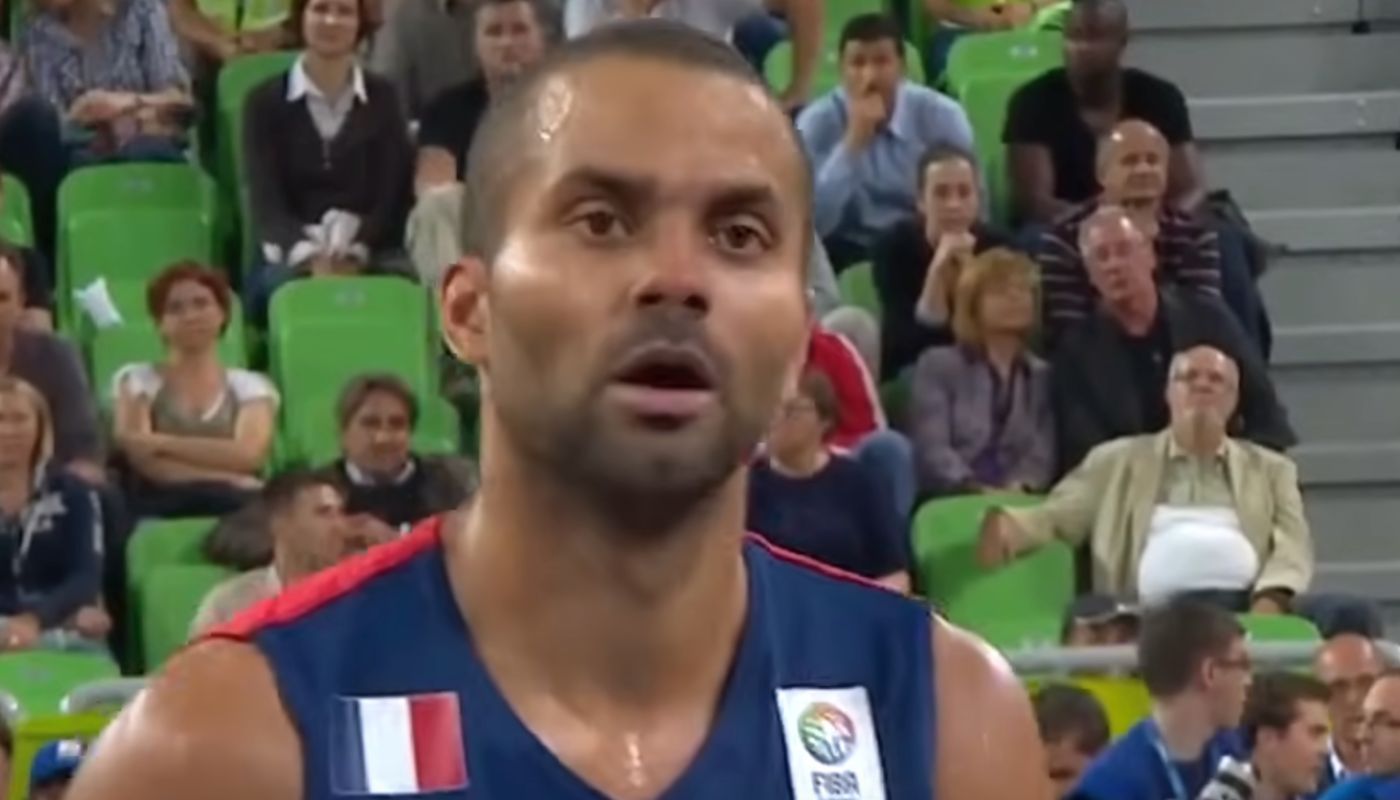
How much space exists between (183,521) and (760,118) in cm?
658

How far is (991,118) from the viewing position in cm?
1101

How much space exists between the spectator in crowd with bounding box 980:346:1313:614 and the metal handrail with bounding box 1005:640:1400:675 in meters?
0.64

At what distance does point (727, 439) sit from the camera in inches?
81.5

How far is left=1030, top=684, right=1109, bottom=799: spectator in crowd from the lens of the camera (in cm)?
725

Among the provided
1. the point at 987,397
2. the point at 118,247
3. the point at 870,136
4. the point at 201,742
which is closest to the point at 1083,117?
the point at 870,136

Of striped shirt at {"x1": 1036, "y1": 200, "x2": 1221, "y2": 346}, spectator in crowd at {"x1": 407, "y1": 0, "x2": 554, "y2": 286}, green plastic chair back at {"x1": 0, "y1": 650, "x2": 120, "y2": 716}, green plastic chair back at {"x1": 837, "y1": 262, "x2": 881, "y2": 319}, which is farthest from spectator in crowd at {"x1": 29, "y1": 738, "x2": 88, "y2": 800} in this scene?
striped shirt at {"x1": 1036, "y1": 200, "x2": 1221, "y2": 346}

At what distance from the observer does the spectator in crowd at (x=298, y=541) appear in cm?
792

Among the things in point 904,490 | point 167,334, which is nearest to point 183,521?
point 167,334

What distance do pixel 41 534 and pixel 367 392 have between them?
0.83 metres

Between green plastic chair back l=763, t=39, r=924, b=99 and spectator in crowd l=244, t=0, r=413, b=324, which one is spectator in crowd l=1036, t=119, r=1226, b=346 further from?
spectator in crowd l=244, t=0, r=413, b=324

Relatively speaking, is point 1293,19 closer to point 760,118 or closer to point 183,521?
point 183,521

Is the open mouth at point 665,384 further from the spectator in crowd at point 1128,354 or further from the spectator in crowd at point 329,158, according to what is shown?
the spectator in crowd at point 329,158

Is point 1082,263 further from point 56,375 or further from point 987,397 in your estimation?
point 56,375

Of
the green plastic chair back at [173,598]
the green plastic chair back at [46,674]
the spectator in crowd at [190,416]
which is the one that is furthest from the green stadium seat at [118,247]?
the green plastic chair back at [46,674]
